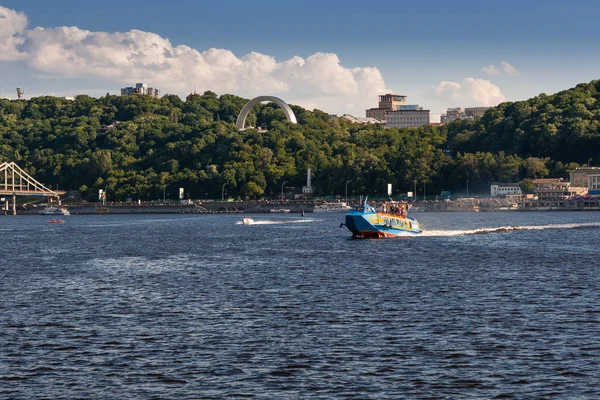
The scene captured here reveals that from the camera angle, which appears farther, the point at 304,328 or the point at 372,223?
the point at 372,223

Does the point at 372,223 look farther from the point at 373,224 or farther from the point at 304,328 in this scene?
the point at 304,328

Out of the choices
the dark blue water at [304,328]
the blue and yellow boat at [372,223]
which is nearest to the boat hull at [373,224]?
the blue and yellow boat at [372,223]

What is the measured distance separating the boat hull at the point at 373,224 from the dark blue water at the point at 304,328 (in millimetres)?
20697

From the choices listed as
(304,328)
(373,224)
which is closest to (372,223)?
(373,224)

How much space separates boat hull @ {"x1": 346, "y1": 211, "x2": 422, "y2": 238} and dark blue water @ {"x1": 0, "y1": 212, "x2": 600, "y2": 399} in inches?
815

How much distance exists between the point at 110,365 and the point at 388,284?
76.0 ft

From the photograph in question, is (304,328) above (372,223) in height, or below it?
below

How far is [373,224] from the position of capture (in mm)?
89875

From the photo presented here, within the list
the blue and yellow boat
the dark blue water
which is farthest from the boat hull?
the dark blue water

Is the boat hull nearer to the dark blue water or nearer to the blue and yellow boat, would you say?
the blue and yellow boat

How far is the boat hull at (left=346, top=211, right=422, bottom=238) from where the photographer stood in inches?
3536

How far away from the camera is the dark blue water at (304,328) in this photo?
27.7 meters

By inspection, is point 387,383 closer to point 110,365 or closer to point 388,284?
point 110,365

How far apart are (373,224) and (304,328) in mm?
53955
